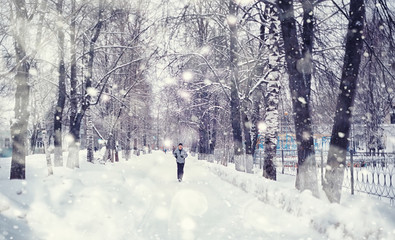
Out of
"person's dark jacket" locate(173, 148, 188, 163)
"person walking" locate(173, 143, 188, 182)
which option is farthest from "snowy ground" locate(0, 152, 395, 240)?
"person's dark jacket" locate(173, 148, 188, 163)

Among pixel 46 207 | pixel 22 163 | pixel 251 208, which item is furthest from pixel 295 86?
pixel 22 163

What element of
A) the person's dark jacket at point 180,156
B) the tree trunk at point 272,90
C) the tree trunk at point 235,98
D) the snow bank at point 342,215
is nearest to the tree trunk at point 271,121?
the tree trunk at point 272,90

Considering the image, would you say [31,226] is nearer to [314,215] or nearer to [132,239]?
[132,239]

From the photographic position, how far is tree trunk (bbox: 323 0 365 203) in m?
7.36

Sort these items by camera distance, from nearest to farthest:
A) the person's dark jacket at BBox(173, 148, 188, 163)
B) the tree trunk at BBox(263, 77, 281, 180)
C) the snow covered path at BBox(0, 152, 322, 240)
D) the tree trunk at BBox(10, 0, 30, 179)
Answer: the snow covered path at BBox(0, 152, 322, 240) < the tree trunk at BBox(10, 0, 30, 179) < the tree trunk at BBox(263, 77, 281, 180) < the person's dark jacket at BBox(173, 148, 188, 163)

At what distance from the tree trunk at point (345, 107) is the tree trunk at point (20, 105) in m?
8.95

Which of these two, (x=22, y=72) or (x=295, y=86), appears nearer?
(x=295, y=86)

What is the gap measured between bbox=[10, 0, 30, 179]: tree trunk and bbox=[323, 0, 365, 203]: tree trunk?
8.95 metres

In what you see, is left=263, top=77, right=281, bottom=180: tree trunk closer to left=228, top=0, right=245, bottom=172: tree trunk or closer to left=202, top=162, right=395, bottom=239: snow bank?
left=228, top=0, right=245, bottom=172: tree trunk

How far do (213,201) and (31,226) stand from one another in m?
4.97

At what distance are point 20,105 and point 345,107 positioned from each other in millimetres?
9690

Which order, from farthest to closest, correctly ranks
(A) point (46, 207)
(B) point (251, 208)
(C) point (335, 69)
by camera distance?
(C) point (335, 69) → (B) point (251, 208) → (A) point (46, 207)

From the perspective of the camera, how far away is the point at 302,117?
815 centimetres

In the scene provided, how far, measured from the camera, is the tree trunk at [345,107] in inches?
290
